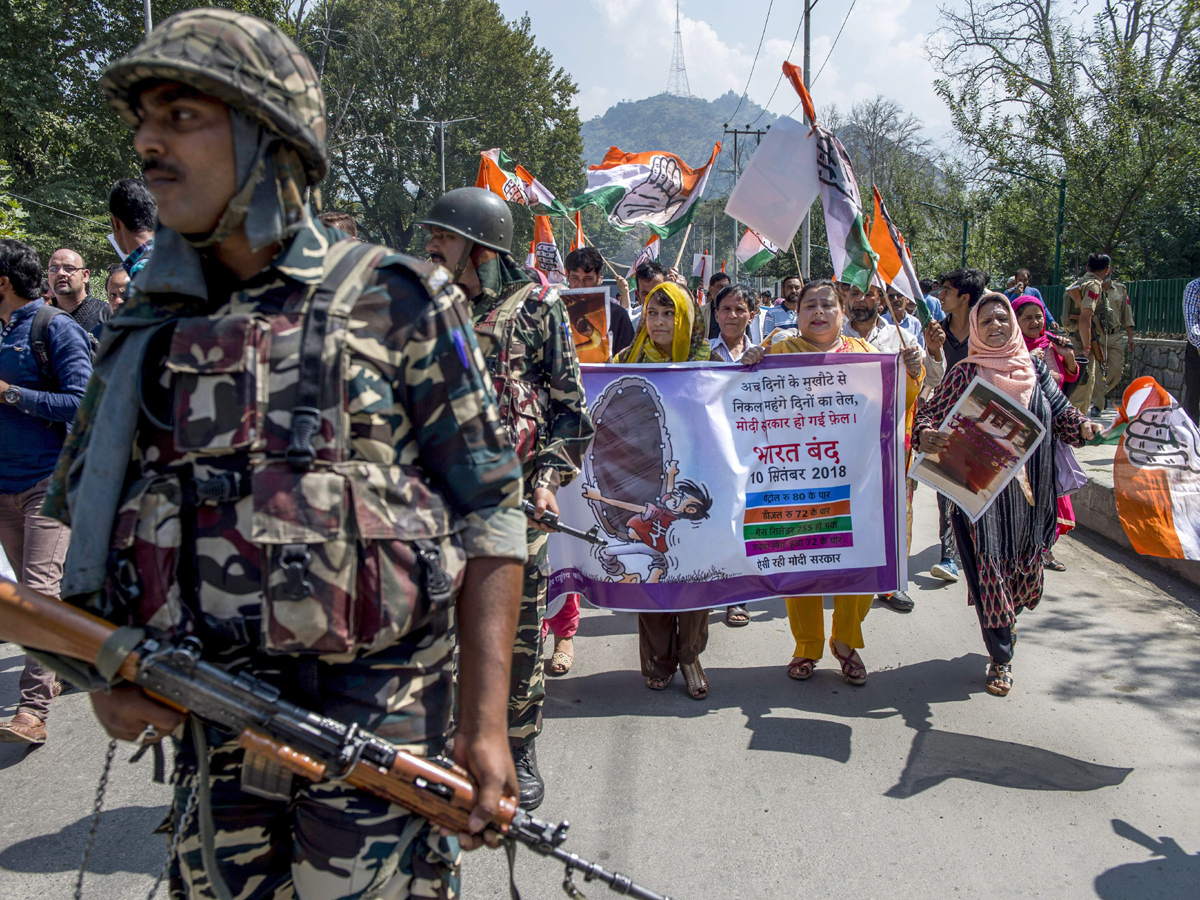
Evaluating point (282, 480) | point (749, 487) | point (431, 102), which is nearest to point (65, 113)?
→ point (431, 102)

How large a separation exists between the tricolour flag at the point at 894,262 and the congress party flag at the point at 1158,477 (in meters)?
1.39

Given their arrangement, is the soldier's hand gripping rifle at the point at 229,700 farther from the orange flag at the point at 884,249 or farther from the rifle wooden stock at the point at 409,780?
the orange flag at the point at 884,249

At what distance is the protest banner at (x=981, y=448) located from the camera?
14.1 feet

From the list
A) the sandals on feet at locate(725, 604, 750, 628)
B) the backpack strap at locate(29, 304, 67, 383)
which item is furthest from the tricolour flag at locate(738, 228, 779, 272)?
the backpack strap at locate(29, 304, 67, 383)

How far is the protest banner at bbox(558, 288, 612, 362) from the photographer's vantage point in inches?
252

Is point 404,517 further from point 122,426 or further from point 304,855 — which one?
point 304,855

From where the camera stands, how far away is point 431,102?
45312mm

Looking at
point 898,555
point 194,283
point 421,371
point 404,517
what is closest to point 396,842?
point 404,517

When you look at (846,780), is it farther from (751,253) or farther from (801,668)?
(751,253)

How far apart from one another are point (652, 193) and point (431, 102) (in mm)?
40952

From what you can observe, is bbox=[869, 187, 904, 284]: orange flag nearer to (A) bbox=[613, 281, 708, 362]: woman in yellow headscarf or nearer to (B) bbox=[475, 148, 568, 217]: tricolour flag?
(A) bbox=[613, 281, 708, 362]: woman in yellow headscarf

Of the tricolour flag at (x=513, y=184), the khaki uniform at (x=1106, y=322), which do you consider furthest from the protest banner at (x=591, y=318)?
the khaki uniform at (x=1106, y=322)

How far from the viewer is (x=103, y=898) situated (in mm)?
2754

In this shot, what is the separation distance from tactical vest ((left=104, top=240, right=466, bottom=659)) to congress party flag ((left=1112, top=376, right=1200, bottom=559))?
12.3 feet
